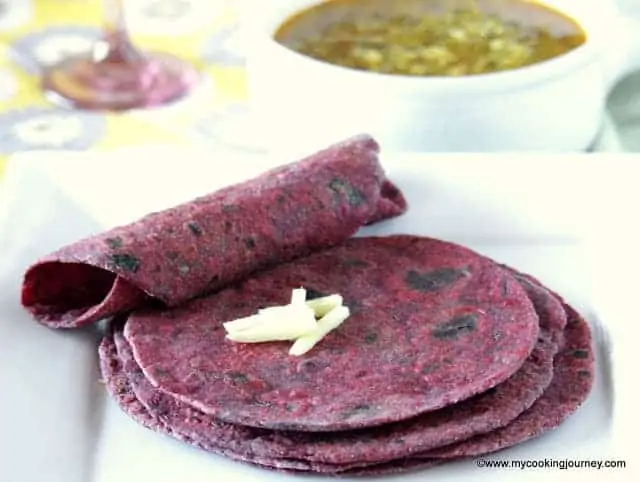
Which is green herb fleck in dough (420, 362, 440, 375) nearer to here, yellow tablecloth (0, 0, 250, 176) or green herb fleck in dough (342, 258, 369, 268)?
green herb fleck in dough (342, 258, 369, 268)

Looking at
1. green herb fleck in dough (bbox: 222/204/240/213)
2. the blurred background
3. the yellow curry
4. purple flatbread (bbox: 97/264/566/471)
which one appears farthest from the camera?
the blurred background

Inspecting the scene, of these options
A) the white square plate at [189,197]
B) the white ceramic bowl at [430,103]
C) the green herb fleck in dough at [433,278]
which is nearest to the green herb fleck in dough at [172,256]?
the white square plate at [189,197]

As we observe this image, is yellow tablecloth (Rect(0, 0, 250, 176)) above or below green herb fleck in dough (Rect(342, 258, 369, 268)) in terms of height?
below

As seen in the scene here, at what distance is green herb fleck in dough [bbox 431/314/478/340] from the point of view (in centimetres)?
110

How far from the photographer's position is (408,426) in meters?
0.98

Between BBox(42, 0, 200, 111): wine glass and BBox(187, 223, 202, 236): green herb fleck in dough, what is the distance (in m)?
0.57

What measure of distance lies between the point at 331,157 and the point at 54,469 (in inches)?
17.8

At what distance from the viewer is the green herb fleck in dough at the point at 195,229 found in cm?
117

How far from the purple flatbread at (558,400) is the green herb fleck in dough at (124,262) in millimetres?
323

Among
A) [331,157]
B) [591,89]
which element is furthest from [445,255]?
[591,89]

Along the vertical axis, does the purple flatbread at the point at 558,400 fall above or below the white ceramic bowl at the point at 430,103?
below

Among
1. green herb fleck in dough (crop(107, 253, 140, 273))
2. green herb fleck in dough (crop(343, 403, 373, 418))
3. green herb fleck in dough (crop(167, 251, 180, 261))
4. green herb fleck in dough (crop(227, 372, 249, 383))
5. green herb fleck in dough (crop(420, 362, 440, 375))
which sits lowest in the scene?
green herb fleck in dough (crop(227, 372, 249, 383))

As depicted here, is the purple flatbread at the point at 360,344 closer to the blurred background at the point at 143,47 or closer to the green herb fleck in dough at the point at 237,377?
the green herb fleck in dough at the point at 237,377

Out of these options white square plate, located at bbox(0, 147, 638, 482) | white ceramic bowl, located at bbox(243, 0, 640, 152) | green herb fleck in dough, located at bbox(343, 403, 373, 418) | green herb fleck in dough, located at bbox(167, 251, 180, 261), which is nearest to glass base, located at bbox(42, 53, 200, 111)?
white ceramic bowl, located at bbox(243, 0, 640, 152)
